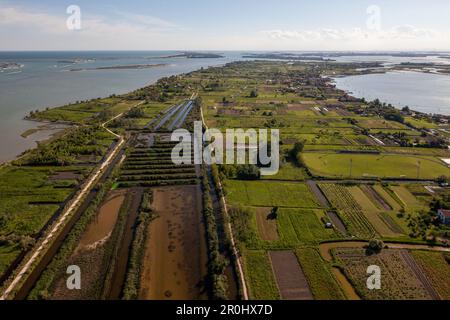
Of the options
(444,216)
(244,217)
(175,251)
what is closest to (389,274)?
(444,216)

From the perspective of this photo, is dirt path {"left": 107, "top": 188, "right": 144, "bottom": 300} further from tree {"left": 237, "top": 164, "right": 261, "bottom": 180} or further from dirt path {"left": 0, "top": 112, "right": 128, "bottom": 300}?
tree {"left": 237, "top": 164, "right": 261, "bottom": 180}

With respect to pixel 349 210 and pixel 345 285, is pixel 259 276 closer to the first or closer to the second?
pixel 345 285

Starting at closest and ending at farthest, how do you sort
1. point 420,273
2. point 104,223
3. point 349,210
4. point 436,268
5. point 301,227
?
point 420,273, point 436,268, point 301,227, point 104,223, point 349,210

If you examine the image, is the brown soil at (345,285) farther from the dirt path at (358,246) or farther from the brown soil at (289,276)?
the brown soil at (289,276)

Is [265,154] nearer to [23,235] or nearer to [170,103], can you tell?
[23,235]

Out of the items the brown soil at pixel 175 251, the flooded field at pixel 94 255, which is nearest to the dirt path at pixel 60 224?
the flooded field at pixel 94 255

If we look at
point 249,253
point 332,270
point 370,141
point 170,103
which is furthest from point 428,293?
point 170,103
